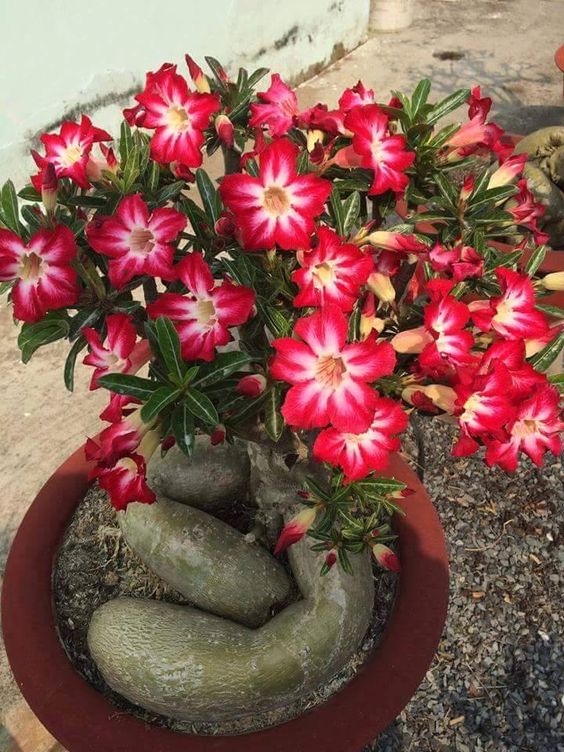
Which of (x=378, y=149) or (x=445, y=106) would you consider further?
(x=445, y=106)

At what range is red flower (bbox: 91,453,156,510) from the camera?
36.8 inches

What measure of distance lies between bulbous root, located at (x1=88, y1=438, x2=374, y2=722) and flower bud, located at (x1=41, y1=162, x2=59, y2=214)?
2.14 feet

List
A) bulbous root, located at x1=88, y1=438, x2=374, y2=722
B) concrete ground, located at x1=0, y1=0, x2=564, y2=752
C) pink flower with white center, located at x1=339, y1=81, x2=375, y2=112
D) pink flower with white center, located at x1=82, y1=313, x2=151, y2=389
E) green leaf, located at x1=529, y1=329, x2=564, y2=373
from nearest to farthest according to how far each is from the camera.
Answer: pink flower with white center, located at x1=82, y1=313, x2=151, y2=389
green leaf, located at x1=529, y1=329, x2=564, y2=373
pink flower with white center, located at x1=339, y1=81, x2=375, y2=112
bulbous root, located at x1=88, y1=438, x2=374, y2=722
concrete ground, located at x1=0, y1=0, x2=564, y2=752

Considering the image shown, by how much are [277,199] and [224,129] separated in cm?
25

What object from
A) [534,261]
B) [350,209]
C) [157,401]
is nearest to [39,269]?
[157,401]

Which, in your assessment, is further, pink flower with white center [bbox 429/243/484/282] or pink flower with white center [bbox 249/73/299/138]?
pink flower with white center [bbox 249/73/299/138]

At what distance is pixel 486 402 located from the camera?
82 cm

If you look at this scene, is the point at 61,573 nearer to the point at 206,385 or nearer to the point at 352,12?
the point at 206,385

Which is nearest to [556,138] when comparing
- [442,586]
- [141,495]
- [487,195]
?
[487,195]

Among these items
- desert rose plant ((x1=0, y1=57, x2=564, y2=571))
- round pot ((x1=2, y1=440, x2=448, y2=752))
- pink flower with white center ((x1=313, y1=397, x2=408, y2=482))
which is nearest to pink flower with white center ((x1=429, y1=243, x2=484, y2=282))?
desert rose plant ((x1=0, y1=57, x2=564, y2=571))

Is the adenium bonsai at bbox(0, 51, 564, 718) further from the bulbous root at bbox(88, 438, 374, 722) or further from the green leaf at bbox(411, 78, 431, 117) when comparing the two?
the bulbous root at bbox(88, 438, 374, 722)

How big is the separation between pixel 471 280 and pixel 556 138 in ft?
6.98

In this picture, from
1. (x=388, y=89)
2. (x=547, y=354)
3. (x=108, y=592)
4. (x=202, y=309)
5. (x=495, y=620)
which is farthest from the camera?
(x=388, y=89)

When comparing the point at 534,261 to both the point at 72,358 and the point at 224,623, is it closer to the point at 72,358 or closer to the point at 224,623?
the point at 72,358
